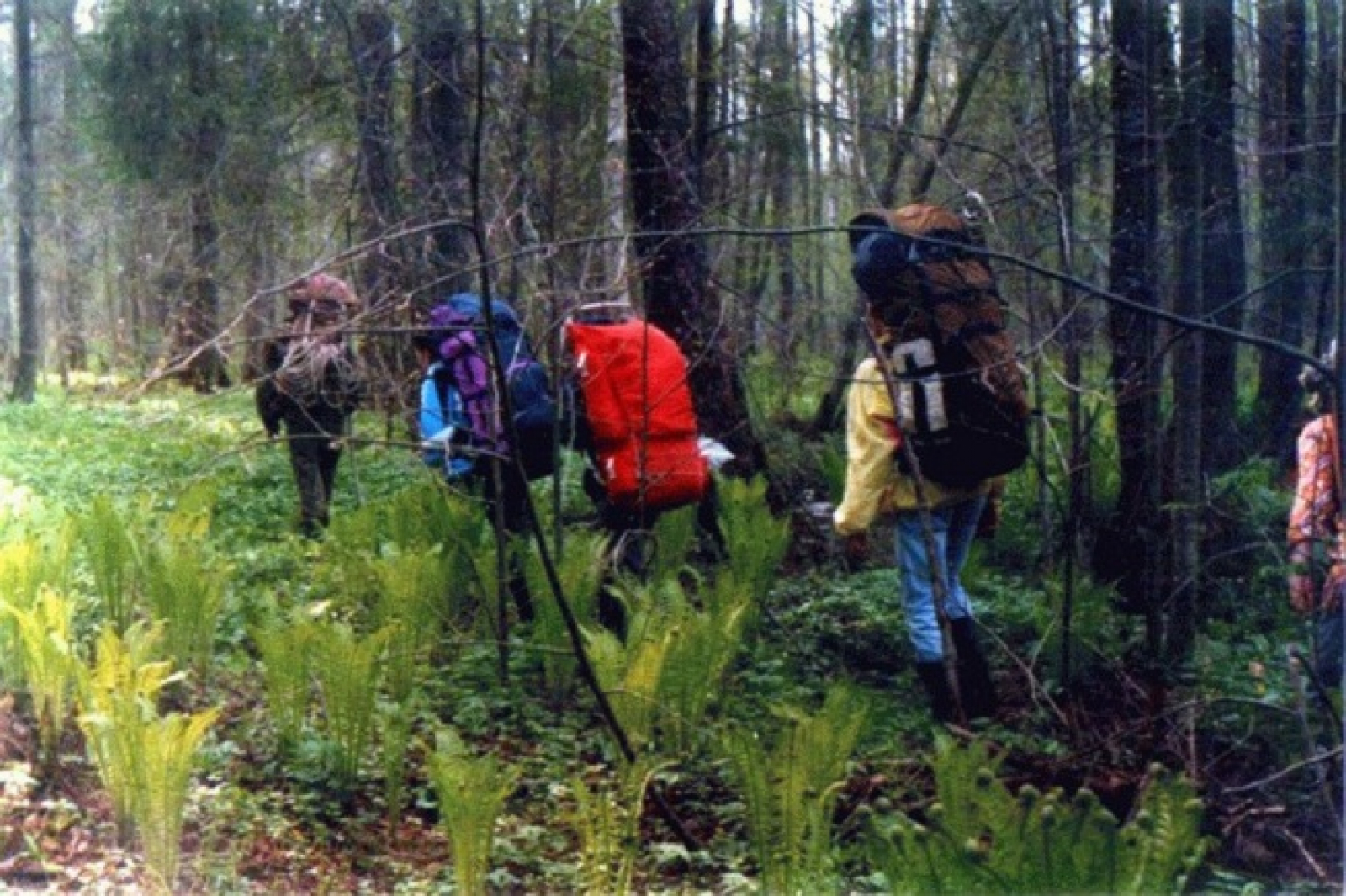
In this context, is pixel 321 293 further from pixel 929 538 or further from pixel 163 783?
pixel 929 538

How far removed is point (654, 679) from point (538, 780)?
0.40 metres

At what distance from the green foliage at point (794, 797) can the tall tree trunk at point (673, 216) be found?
1932 mm

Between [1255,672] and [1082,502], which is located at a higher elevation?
[1082,502]

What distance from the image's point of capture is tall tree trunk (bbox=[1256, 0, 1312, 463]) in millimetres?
3746

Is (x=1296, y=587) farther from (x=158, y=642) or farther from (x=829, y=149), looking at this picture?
(x=158, y=642)

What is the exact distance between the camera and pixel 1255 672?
3324mm

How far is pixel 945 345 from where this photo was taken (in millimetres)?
3529

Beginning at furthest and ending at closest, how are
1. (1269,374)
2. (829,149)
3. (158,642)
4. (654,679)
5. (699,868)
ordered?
(829,149) → (1269,374) → (158,642) → (654,679) → (699,868)

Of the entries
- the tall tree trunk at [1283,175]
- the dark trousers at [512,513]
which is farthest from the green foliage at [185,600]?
the tall tree trunk at [1283,175]

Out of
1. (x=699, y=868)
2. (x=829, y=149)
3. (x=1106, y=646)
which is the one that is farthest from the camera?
(x=829, y=149)

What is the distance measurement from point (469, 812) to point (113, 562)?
61.1 inches

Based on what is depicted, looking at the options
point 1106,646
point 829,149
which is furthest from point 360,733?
point 829,149

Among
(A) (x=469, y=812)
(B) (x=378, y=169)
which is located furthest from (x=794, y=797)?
(B) (x=378, y=169)

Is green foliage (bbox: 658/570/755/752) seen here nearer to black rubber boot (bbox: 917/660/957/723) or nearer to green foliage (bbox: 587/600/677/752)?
green foliage (bbox: 587/600/677/752)
